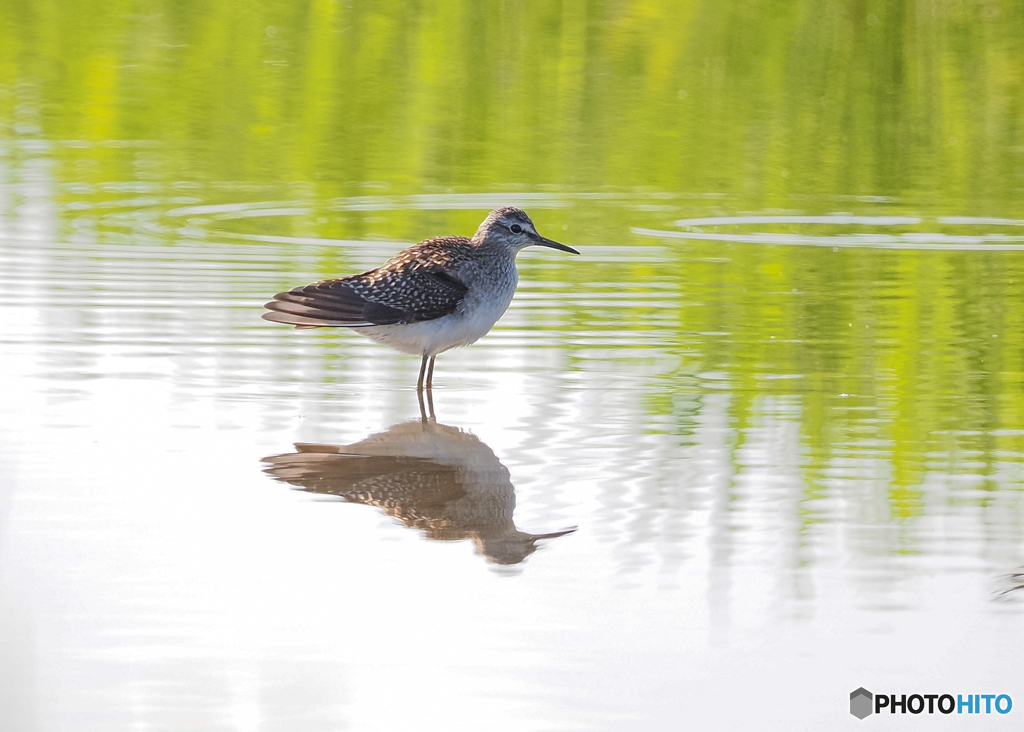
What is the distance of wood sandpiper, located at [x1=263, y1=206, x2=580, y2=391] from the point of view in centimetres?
888

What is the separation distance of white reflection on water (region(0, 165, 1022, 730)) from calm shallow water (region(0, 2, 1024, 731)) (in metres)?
0.02

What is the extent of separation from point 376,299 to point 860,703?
4675 millimetres

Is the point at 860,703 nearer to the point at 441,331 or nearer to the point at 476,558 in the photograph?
the point at 476,558

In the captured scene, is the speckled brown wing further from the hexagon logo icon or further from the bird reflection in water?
the hexagon logo icon

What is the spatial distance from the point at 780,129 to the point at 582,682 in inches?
551

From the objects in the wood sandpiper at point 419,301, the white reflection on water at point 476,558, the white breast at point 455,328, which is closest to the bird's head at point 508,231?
the wood sandpiper at point 419,301

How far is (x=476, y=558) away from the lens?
19.9ft

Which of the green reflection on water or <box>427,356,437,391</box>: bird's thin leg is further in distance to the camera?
the green reflection on water

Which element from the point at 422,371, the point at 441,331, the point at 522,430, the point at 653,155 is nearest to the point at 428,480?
the point at 522,430

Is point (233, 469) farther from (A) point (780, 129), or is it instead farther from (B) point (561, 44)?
(B) point (561, 44)

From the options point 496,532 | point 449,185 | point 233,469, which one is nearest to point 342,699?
point 496,532

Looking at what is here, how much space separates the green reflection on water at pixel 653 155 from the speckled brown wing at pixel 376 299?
0.89 meters

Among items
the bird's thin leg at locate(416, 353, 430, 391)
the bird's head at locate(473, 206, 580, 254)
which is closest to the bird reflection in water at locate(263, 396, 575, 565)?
the bird's thin leg at locate(416, 353, 430, 391)

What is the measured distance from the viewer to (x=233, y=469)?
23.4ft
